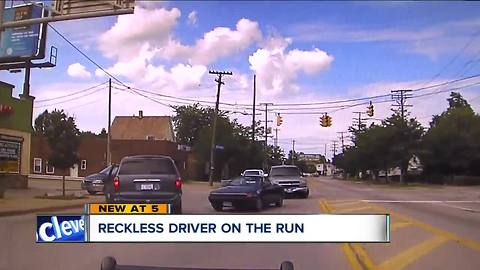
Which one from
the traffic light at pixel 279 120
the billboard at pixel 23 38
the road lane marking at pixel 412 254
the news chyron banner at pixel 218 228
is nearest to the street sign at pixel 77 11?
the billboard at pixel 23 38

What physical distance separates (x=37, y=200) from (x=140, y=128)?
1.09 metres

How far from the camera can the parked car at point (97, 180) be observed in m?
4.15

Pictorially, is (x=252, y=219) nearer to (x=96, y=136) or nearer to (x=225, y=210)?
(x=225, y=210)

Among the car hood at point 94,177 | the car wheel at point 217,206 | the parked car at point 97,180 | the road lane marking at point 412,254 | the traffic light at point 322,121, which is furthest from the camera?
the road lane marking at point 412,254

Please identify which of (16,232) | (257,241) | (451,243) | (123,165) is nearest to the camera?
(257,241)

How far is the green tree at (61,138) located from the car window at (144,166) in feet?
1.28

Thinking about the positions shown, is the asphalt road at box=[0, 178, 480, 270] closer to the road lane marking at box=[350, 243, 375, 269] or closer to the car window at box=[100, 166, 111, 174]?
the road lane marking at box=[350, 243, 375, 269]

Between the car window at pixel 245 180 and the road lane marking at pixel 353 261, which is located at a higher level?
the car window at pixel 245 180

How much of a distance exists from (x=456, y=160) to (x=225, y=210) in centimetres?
4709

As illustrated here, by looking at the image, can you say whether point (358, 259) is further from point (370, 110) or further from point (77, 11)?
point (77, 11)

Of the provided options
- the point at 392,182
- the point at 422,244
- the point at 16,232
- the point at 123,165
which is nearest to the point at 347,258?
the point at 422,244

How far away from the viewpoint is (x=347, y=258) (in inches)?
223

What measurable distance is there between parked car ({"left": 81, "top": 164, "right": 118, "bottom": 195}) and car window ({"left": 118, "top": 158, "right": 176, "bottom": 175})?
0.12 metres

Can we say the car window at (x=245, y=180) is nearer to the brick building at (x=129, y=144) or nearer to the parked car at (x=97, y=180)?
the brick building at (x=129, y=144)
